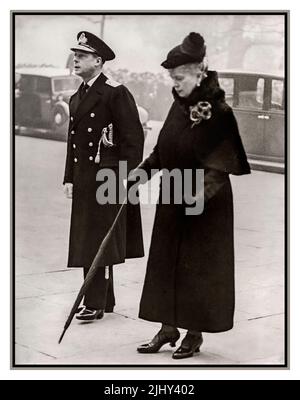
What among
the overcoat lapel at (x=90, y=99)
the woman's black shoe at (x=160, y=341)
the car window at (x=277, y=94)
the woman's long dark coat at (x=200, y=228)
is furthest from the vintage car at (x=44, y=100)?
the woman's black shoe at (x=160, y=341)

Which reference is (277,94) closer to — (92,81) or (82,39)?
(92,81)

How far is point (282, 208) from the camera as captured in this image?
712cm

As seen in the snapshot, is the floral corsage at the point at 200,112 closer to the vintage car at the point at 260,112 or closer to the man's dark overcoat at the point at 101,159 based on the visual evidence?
the vintage car at the point at 260,112

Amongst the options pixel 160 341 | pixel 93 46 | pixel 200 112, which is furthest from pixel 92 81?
pixel 160 341

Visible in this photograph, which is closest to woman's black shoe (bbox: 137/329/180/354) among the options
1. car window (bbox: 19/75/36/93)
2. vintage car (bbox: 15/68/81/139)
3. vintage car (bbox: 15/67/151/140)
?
vintage car (bbox: 15/67/151/140)

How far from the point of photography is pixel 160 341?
6582 millimetres

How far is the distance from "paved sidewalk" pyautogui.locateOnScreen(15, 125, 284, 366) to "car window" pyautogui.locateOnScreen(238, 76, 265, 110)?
0.57 m

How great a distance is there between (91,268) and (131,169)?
84 cm

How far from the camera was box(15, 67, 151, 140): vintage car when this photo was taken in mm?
7184

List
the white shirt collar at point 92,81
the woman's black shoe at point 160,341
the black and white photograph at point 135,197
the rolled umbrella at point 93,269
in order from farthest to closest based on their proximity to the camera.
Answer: the white shirt collar at point 92,81 < the rolled umbrella at point 93,269 < the woman's black shoe at point 160,341 < the black and white photograph at point 135,197

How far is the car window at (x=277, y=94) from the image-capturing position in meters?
7.07

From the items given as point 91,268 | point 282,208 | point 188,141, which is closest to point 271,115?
point 282,208

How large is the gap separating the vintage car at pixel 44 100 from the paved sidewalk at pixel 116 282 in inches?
5.8

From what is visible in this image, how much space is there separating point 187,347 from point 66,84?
2.41 m
